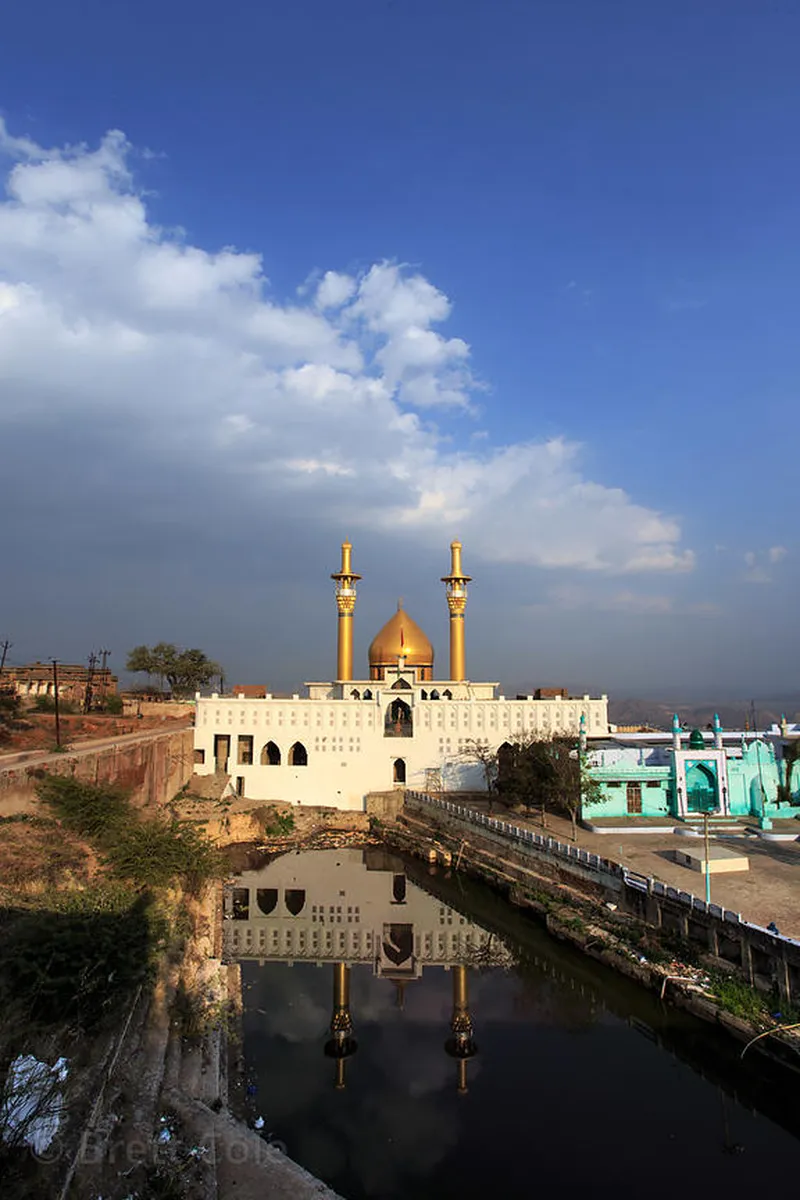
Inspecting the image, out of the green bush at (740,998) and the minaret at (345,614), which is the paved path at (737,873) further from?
the minaret at (345,614)

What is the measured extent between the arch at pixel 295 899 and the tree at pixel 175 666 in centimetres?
4004

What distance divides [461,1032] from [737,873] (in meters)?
8.47

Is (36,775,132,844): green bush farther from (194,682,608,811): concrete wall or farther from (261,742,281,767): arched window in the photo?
(261,742,281,767): arched window

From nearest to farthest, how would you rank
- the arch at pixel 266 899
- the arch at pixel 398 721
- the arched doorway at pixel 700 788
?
the arch at pixel 266 899 < the arched doorway at pixel 700 788 < the arch at pixel 398 721

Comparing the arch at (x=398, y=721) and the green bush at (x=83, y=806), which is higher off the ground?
the arch at (x=398, y=721)

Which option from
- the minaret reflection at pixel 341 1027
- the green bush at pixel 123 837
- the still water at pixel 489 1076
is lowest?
the minaret reflection at pixel 341 1027

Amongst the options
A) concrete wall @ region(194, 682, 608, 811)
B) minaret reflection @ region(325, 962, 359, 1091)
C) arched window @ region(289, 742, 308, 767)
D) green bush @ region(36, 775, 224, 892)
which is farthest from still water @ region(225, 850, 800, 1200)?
arched window @ region(289, 742, 308, 767)

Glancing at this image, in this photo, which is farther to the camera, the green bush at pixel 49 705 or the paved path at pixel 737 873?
the green bush at pixel 49 705

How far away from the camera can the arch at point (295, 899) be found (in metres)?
→ 21.2

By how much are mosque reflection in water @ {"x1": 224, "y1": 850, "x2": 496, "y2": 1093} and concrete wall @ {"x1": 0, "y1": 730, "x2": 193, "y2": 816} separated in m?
5.48

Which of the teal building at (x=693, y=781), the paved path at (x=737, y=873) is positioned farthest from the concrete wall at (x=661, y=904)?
the teal building at (x=693, y=781)

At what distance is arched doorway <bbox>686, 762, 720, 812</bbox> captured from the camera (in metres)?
25.2

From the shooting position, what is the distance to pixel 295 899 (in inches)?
870

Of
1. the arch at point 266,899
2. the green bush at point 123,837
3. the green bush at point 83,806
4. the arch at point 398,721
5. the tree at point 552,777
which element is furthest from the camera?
the arch at point 398,721
